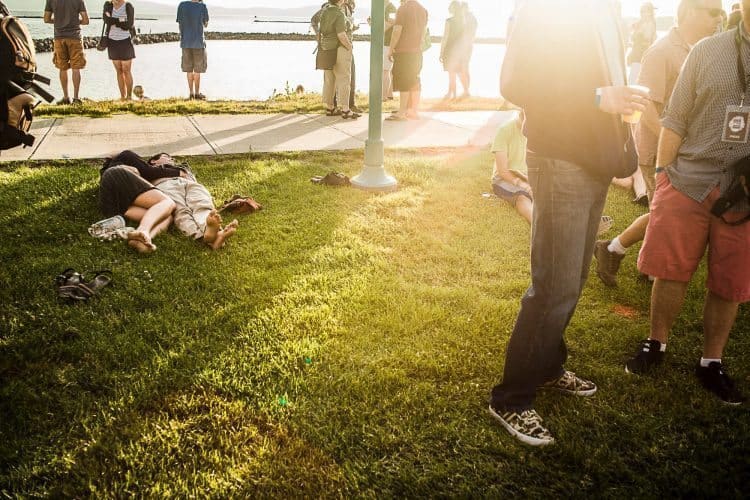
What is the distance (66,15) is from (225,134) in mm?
3973

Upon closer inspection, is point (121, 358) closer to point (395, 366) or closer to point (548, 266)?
point (395, 366)

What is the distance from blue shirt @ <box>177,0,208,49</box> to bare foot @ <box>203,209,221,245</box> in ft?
24.8

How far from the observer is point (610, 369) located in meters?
3.10

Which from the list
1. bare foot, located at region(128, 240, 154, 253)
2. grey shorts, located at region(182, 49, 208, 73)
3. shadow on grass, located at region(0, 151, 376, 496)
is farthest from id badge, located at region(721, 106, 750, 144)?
grey shorts, located at region(182, 49, 208, 73)

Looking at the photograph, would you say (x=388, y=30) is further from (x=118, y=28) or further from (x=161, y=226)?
(x=161, y=226)

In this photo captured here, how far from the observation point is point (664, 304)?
3.04 meters

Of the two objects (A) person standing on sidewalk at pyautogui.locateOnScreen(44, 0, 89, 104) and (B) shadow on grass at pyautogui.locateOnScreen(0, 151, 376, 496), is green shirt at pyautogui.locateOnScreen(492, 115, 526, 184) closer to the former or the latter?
(B) shadow on grass at pyautogui.locateOnScreen(0, 151, 376, 496)

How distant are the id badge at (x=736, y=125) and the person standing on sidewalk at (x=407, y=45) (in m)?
7.56

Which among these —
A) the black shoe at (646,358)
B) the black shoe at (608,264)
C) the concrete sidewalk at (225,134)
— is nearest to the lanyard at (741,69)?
the black shoe at (646,358)

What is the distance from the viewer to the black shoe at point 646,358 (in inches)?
121

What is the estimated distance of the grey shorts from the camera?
1073 cm

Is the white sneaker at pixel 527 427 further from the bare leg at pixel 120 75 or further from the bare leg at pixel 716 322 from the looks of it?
the bare leg at pixel 120 75

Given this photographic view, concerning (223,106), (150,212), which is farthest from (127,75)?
(150,212)

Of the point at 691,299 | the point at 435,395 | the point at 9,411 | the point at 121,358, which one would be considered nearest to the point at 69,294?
the point at 121,358
